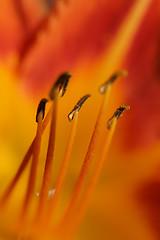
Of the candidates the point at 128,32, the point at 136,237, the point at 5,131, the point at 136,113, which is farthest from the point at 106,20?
the point at 136,237

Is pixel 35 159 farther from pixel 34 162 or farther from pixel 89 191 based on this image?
pixel 89 191

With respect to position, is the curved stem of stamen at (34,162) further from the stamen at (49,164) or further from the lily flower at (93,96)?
the lily flower at (93,96)

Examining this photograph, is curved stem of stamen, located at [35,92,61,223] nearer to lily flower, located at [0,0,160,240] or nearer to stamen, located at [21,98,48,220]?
stamen, located at [21,98,48,220]

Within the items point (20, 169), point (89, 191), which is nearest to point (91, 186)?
point (89, 191)

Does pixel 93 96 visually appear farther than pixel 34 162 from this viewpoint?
Yes

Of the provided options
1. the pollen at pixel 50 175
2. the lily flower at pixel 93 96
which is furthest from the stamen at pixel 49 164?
the lily flower at pixel 93 96

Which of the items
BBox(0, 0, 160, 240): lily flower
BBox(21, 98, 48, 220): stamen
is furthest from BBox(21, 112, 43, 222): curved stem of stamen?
BBox(0, 0, 160, 240): lily flower

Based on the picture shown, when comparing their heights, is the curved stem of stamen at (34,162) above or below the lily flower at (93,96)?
below

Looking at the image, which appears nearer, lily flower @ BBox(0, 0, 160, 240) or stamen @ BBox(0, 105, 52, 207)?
stamen @ BBox(0, 105, 52, 207)

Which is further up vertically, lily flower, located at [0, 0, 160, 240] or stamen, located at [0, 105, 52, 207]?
lily flower, located at [0, 0, 160, 240]
